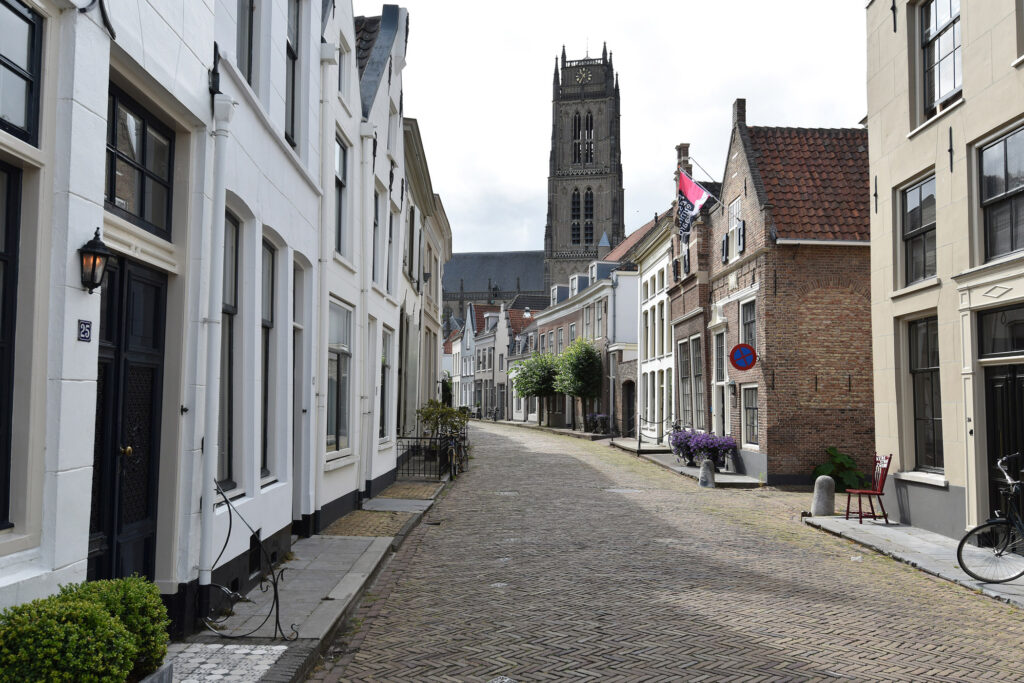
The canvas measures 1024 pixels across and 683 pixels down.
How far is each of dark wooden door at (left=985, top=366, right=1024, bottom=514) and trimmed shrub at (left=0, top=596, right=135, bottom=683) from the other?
9.62 m

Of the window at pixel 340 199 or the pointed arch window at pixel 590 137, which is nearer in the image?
the window at pixel 340 199

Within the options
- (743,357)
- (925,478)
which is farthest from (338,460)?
(743,357)

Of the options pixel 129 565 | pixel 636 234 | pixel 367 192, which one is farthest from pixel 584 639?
pixel 636 234

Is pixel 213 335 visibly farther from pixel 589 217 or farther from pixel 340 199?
pixel 589 217

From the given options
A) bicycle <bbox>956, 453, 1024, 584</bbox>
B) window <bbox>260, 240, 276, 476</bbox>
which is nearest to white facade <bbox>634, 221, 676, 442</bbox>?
bicycle <bbox>956, 453, 1024, 584</bbox>

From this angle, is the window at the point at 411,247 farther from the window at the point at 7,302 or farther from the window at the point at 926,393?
the window at the point at 7,302

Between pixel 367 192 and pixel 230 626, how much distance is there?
28.7 ft

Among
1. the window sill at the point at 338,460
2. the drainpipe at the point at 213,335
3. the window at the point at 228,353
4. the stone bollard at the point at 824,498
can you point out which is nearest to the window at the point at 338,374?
the window sill at the point at 338,460

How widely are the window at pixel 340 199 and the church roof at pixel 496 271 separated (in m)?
90.5

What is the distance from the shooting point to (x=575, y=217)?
89.5m

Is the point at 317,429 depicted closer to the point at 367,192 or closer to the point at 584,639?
the point at 367,192

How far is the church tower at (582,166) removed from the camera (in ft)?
290

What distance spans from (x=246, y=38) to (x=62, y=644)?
239 inches

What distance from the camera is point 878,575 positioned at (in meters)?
9.36
